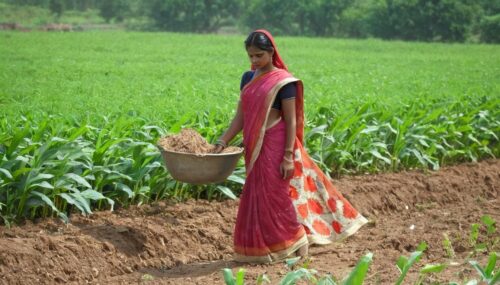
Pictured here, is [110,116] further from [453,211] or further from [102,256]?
[453,211]

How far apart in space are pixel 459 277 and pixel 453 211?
2995 mm

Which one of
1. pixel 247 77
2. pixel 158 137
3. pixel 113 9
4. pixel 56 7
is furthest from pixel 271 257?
pixel 113 9

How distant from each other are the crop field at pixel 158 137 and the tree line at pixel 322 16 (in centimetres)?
2439

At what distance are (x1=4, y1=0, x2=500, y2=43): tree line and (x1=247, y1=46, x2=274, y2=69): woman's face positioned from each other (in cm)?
3520

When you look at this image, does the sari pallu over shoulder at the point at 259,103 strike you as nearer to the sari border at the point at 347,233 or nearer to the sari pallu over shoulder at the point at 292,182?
the sari pallu over shoulder at the point at 292,182

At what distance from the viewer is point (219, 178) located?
19.9 feet

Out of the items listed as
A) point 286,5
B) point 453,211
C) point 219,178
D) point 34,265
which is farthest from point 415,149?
point 286,5

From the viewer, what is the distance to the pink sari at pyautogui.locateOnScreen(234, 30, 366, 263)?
6.06m

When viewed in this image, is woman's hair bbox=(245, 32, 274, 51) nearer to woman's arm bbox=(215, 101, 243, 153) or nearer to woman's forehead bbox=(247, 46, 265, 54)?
woman's forehead bbox=(247, 46, 265, 54)

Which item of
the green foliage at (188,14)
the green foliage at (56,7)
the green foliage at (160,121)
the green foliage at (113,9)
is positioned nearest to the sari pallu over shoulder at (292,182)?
the green foliage at (160,121)

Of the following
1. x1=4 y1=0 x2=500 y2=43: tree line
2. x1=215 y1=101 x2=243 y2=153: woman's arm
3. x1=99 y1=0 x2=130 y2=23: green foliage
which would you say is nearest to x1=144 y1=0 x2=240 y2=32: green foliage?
x1=4 y1=0 x2=500 y2=43: tree line

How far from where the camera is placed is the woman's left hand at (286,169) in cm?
611

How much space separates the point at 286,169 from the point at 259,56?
755 millimetres

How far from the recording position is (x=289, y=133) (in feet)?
19.9
